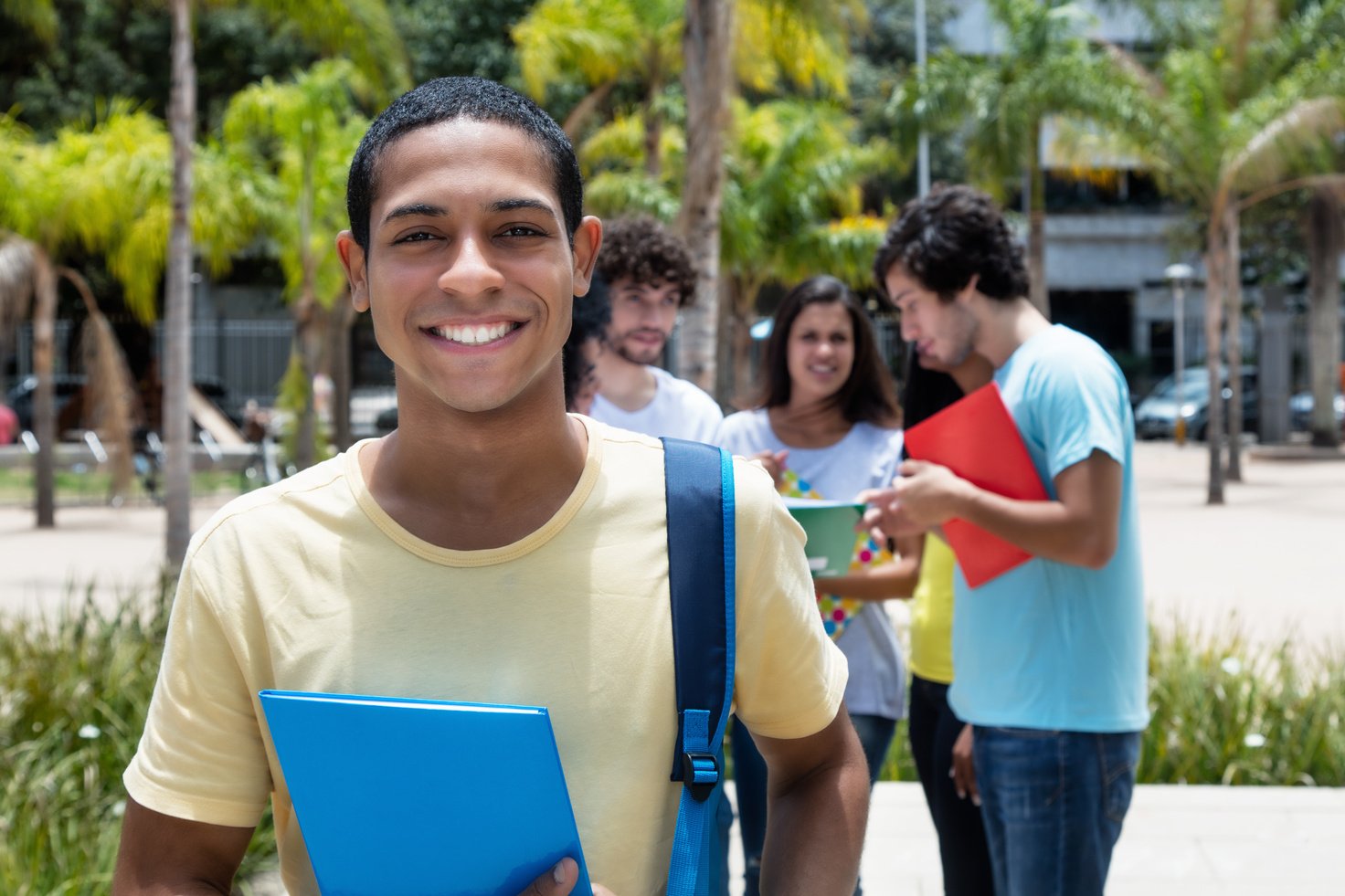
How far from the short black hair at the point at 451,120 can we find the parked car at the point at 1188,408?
28.9 metres

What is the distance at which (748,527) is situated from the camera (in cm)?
152

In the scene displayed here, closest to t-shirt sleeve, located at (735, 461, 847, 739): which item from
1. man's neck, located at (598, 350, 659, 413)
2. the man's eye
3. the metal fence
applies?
the man's eye

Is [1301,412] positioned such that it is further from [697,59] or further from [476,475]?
[476,475]

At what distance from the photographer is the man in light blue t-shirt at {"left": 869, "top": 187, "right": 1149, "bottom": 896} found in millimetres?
2555

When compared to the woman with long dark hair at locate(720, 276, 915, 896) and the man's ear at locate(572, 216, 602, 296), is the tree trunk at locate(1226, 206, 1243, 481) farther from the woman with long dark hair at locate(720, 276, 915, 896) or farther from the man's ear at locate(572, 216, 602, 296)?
the man's ear at locate(572, 216, 602, 296)

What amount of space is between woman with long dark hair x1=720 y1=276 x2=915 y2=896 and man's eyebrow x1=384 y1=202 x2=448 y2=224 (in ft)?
6.59

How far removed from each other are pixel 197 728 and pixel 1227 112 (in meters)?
20.1

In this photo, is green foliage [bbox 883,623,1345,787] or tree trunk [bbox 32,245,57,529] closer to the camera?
green foliage [bbox 883,623,1345,787]

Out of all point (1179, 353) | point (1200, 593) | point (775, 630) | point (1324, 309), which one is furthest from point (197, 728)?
point (1179, 353)

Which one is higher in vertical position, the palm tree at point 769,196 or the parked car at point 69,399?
the palm tree at point 769,196

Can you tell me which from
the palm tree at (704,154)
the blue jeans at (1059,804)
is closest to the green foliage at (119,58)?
the palm tree at (704,154)

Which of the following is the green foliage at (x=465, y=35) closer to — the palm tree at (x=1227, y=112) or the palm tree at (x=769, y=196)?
the palm tree at (x=769, y=196)

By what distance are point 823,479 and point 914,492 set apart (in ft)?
2.60

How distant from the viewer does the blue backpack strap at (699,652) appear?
57.5 inches
